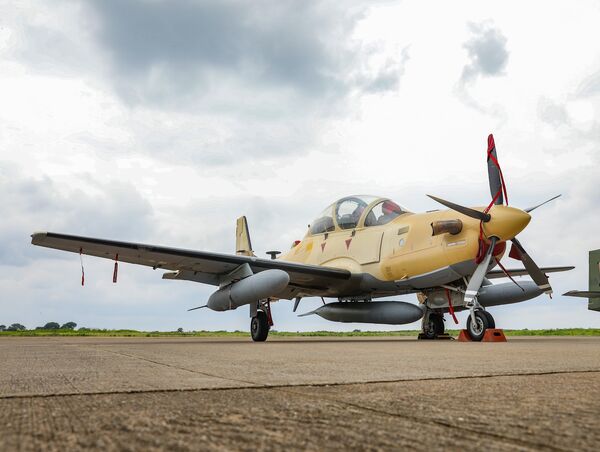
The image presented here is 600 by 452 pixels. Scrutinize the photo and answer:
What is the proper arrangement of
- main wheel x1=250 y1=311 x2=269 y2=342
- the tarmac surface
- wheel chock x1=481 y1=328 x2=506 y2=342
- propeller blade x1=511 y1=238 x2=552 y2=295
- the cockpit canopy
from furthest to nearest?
the cockpit canopy → main wheel x1=250 y1=311 x2=269 y2=342 → propeller blade x1=511 y1=238 x2=552 y2=295 → wheel chock x1=481 y1=328 x2=506 y2=342 → the tarmac surface

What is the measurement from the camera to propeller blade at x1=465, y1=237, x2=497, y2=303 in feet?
34.6

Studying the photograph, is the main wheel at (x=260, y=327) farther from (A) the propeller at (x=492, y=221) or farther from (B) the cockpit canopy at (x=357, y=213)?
(A) the propeller at (x=492, y=221)

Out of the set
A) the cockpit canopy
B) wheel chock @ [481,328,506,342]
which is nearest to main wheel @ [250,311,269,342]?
the cockpit canopy

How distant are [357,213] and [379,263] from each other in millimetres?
1537

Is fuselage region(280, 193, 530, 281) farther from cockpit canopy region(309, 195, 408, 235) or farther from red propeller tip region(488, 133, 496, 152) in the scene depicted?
red propeller tip region(488, 133, 496, 152)

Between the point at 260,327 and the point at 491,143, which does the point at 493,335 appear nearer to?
the point at 491,143

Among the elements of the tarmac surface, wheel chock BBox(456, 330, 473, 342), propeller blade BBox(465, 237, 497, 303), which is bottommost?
the tarmac surface

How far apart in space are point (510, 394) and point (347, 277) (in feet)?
33.3

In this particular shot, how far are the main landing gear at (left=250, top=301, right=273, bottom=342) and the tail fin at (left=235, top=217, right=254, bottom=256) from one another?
7511 mm

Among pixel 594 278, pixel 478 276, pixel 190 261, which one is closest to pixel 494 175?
pixel 478 276

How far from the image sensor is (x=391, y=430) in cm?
177

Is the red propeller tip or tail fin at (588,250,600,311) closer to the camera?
the red propeller tip

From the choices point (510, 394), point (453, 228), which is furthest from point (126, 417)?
point (453, 228)

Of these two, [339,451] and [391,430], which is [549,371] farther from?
[339,451]
